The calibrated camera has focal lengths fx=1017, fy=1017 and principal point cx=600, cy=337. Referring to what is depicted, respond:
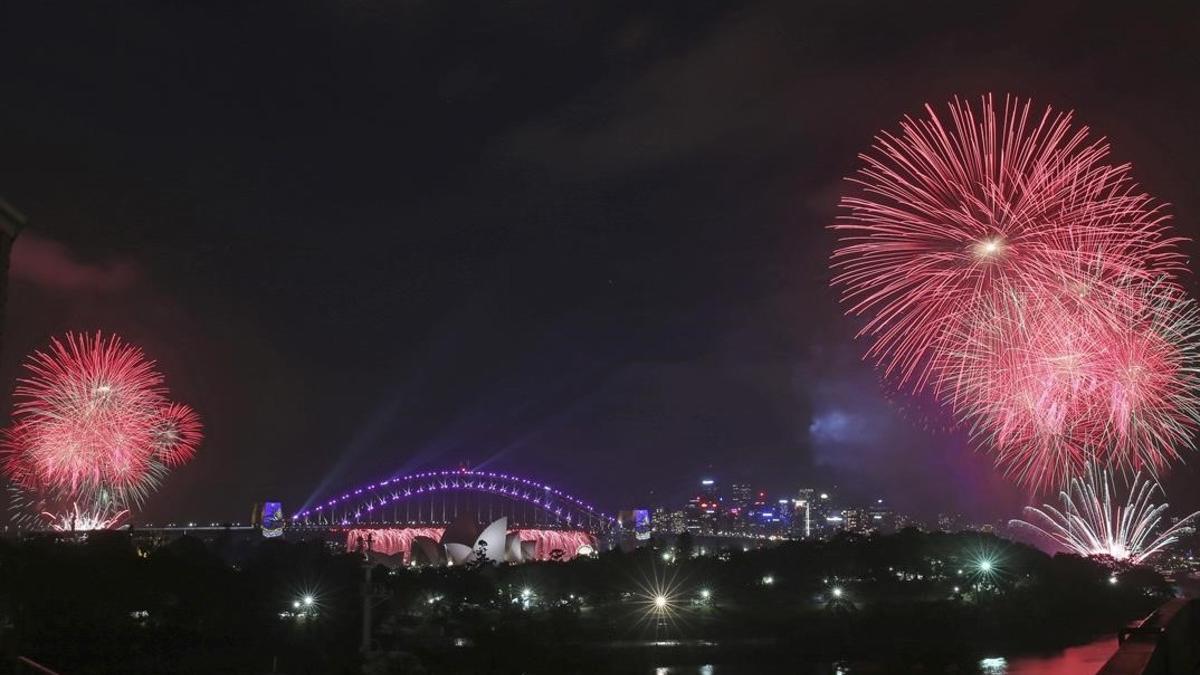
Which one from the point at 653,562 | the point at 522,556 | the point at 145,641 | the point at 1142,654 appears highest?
the point at 522,556

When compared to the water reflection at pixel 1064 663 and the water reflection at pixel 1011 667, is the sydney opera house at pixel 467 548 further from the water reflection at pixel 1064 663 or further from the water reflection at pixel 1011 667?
the water reflection at pixel 1064 663

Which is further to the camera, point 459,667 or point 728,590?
point 728,590

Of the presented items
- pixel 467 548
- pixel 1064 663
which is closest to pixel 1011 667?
pixel 1064 663

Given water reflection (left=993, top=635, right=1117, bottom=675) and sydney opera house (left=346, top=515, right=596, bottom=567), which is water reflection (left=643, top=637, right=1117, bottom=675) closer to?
water reflection (left=993, top=635, right=1117, bottom=675)

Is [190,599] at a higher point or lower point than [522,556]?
lower

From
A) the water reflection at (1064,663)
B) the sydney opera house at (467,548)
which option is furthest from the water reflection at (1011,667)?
the sydney opera house at (467,548)

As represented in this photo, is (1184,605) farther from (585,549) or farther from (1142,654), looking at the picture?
(585,549)

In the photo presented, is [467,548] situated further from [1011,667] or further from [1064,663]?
[1064,663]

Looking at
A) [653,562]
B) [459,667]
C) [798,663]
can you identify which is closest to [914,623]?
[798,663]

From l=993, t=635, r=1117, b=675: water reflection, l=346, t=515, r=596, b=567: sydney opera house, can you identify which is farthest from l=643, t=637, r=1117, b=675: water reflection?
l=346, t=515, r=596, b=567: sydney opera house

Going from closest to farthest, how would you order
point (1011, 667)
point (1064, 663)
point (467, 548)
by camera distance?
point (1011, 667)
point (1064, 663)
point (467, 548)

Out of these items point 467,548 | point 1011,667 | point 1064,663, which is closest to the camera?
point 1011,667
